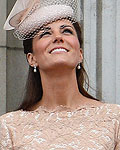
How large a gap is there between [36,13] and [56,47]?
220mm

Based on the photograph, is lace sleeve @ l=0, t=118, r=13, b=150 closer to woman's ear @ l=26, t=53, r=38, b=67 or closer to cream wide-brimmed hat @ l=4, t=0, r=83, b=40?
woman's ear @ l=26, t=53, r=38, b=67

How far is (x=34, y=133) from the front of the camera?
2.91 m

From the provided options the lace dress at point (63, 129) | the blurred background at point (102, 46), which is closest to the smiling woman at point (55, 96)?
the lace dress at point (63, 129)

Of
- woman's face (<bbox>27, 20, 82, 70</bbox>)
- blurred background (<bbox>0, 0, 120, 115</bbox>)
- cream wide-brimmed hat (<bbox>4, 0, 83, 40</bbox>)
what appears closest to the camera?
woman's face (<bbox>27, 20, 82, 70</bbox>)

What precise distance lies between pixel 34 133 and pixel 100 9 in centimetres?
78

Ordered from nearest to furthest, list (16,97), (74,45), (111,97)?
(74,45) < (111,97) < (16,97)

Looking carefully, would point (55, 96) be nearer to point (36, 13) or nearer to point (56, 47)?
point (56, 47)

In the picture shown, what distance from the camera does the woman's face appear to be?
2840 millimetres

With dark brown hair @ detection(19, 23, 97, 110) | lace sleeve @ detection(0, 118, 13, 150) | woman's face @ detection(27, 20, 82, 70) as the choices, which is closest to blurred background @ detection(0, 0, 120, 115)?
dark brown hair @ detection(19, 23, 97, 110)

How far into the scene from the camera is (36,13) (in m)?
2.99

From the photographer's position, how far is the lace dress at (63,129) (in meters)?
2.84

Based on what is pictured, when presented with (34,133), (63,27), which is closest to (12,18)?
(63,27)

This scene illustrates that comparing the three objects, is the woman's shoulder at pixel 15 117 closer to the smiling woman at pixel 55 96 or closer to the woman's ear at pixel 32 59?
the smiling woman at pixel 55 96

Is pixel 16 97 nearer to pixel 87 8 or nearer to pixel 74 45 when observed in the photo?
pixel 87 8
